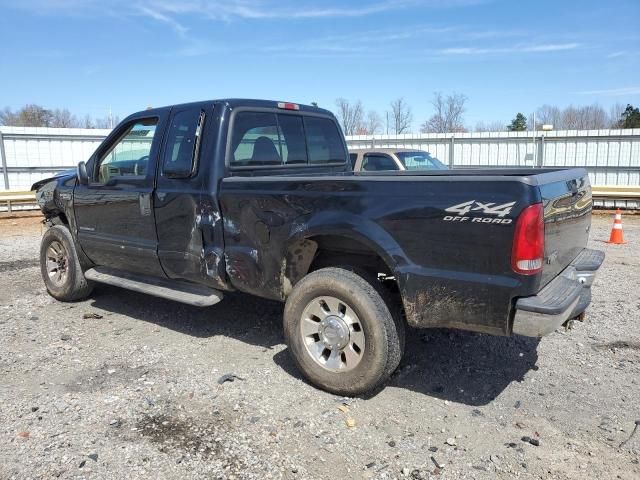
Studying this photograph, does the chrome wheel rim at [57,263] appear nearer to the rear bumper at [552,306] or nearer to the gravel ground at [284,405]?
the gravel ground at [284,405]

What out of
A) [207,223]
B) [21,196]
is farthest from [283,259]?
[21,196]

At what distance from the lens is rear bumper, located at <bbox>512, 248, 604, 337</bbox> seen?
9.96 ft

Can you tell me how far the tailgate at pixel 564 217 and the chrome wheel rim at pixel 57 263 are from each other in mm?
5034

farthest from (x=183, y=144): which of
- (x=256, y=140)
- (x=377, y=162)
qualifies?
(x=377, y=162)

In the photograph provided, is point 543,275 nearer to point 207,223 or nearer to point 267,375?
point 267,375

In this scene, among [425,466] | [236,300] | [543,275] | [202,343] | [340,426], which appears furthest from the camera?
[236,300]

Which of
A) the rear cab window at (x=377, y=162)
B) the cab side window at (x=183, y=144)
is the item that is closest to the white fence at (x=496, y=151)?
the rear cab window at (x=377, y=162)

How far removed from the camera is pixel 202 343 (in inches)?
191

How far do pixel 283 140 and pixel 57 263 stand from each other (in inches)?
125

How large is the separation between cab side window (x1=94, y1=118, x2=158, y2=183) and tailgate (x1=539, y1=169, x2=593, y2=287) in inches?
136

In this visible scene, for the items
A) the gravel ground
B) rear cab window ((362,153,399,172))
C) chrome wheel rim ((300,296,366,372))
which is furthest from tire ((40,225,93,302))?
rear cab window ((362,153,399,172))

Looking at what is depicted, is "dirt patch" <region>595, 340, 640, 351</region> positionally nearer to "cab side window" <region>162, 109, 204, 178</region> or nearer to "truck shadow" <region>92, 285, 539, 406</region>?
"truck shadow" <region>92, 285, 539, 406</region>

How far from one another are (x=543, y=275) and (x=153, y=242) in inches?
130

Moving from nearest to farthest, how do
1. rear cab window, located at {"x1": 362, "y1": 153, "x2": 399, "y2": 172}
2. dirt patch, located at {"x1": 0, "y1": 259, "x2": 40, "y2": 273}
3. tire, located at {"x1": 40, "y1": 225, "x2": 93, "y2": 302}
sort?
tire, located at {"x1": 40, "y1": 225, "x2": 93, "y2": 302}
dirt patch, located at {"x1": 0, "y1": 259, "x2": 40, "y2": 273}
rear cab window, located at {"x1": 362, "y1": 153, "x2": 399, "y2": 172}
